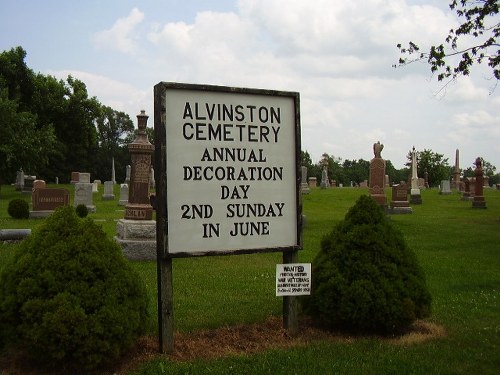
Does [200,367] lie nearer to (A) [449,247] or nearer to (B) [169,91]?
(B) [169,91]

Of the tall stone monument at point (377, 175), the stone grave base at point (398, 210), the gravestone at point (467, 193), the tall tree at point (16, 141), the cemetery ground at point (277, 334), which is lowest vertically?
the cemetery ground at point (277, 334)

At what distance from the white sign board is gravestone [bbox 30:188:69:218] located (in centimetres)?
1688

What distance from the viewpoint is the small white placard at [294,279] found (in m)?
5.78

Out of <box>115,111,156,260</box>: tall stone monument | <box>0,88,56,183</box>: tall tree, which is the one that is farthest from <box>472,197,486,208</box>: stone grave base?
<box>0,88,56,183</box>: tall tree

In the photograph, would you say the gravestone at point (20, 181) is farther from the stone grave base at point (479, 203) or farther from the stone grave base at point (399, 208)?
the stone grave base at point (479, 203)

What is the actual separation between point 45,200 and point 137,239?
408 inches

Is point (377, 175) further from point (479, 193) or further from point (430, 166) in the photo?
point (430, 166)

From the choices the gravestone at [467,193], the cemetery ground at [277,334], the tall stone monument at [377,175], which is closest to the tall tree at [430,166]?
the gravestone at [467,193]

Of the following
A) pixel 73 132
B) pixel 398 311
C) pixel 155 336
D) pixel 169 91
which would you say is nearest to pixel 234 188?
pixel 169 91

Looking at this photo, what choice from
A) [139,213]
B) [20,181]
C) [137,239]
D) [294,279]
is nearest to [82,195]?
[139,213]

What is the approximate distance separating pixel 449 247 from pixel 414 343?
30.8 feet

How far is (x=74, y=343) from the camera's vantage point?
443 cm

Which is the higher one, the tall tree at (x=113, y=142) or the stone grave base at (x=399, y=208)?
the tall tree at (x=113, y=142)

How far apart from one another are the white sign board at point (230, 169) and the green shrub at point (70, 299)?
681mm
